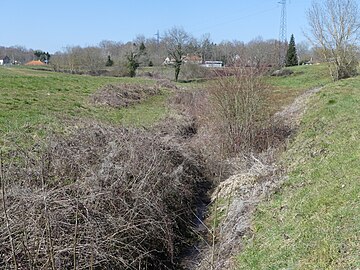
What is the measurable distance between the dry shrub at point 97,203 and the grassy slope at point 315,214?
5.66 ft

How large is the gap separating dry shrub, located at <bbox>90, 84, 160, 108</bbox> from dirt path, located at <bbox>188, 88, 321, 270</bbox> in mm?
10353

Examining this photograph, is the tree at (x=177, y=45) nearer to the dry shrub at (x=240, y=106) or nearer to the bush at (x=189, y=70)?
the bush at (x=189, y=70)

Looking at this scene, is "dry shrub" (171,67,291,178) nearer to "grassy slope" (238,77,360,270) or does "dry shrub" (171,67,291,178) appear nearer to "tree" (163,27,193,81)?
"grassy slope" (238,77,360,270)

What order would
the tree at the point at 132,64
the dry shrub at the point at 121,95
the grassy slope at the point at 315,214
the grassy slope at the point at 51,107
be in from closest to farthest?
the grassy slope at the point at 315,214 < the grassy slope at the point at 51,107 < the dry shrub at the point at 121,95 < the tree at the point at 132,64

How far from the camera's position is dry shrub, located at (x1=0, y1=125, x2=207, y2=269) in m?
5.09

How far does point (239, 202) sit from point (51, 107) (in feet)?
33.1

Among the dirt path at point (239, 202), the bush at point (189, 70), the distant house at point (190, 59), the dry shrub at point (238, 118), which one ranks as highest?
the distant house at point (190, 59)

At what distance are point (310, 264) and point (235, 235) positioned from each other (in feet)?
6.71

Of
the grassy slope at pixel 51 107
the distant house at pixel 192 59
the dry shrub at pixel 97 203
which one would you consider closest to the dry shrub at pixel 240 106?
the dry shrub at pixel 97 203

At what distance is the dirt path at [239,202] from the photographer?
6461 mm

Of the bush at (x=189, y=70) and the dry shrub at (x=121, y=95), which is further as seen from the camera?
the bush at (x=189, y=70)

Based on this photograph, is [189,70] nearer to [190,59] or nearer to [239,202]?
[190,59]

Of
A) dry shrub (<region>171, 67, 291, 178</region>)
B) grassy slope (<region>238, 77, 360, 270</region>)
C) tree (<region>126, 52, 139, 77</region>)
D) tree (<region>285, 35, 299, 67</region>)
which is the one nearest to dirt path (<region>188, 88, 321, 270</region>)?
grassy slope (<region>238, 77, 360, 270</region>)

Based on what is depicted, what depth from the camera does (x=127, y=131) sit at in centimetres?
1020
